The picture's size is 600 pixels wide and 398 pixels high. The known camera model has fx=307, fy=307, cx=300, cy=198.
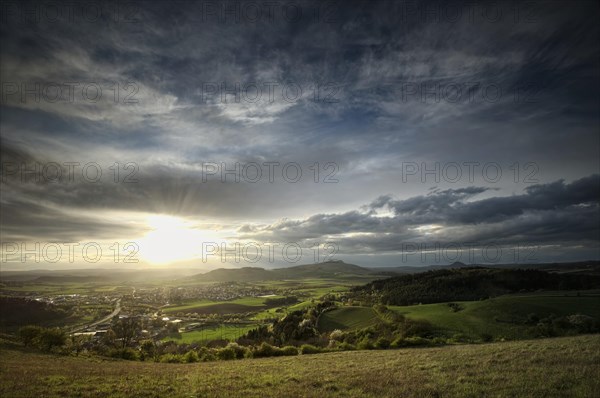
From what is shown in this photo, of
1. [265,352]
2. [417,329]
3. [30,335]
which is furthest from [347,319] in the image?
[30,335]

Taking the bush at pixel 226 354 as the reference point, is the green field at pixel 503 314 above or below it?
below

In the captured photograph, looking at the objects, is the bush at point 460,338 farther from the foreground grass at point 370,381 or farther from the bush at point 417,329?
the foreground grass at point 370,381

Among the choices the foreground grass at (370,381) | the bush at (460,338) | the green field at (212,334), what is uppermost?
the foreground grass at (370,381)

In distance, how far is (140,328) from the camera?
106 meters

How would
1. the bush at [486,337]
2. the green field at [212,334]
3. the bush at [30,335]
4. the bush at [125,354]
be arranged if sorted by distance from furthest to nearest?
the green field at [212,334] → the bush at [486,337] → the bush at [125,354] → the bush at [30,335]

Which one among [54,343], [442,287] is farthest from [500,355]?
[442,287]

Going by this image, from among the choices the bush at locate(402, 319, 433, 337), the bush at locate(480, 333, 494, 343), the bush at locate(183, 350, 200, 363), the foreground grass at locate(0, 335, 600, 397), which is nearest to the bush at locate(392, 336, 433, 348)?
the bush at locate(402, 319, 433, 337)

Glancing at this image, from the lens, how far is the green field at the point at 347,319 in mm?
79125

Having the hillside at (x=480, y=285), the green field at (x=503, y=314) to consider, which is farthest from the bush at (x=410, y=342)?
the hillside at (x=480, y=285)

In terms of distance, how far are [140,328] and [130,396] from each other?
10767cm

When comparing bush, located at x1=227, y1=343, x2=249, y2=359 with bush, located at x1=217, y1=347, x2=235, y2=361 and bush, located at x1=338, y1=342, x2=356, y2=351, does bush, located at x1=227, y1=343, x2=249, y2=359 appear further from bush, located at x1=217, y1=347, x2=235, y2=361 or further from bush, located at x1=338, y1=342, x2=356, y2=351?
bush, located at x1=338, y1=342, x2=356, y2=351

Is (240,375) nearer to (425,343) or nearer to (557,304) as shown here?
(425,343)

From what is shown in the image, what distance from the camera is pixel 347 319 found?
87250 millimetres

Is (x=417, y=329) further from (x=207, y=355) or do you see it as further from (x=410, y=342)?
(x=207, y=355)
